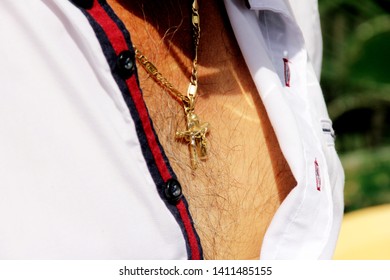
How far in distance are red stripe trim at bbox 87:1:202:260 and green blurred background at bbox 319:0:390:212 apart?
217 centimetres

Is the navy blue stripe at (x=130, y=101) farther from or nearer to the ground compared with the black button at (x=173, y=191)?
farther from the ground

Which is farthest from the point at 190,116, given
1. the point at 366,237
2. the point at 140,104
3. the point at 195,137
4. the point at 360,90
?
the point at 360,90

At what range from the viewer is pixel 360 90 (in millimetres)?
3145

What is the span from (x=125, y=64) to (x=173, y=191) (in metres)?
0.18

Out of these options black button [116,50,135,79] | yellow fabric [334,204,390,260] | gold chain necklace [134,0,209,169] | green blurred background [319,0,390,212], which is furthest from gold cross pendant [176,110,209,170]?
green blurred background [319,0,390,212]

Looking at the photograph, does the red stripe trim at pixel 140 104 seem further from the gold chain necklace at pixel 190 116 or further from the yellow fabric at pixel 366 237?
the yellow fabric at pixel 366 237

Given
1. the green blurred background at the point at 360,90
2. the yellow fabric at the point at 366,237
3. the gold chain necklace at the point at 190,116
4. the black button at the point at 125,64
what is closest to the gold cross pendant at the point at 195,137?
the gold chain necklace at the point at 190,116

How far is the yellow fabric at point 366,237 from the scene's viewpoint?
1703 millimetres

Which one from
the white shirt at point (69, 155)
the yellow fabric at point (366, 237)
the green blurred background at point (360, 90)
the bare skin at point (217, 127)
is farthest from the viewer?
the green blurred background at point (360, 90)

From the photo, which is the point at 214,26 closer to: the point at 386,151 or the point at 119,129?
the point at 119,129

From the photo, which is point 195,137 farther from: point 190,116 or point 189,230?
point 189,230

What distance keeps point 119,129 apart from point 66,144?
0.24 feet

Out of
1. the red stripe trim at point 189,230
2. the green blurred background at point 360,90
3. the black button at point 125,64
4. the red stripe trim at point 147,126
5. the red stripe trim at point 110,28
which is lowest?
the green blurred background at point 360,90

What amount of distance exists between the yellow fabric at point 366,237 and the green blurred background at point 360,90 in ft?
3.43
